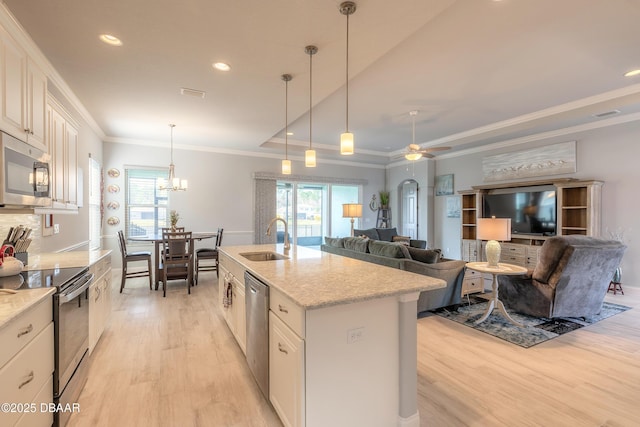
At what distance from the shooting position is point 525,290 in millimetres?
3641

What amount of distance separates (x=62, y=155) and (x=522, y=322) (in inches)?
220

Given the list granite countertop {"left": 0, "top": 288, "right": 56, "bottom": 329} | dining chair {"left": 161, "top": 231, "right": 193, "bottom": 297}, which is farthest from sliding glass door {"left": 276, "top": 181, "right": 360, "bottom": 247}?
granite countertop {"left": 0, "top": 288, "right": 56, "bottom": 329}

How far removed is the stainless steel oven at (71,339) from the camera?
182 cm

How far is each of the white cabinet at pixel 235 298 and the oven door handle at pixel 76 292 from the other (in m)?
1.13

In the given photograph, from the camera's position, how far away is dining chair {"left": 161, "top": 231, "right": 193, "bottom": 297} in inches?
185

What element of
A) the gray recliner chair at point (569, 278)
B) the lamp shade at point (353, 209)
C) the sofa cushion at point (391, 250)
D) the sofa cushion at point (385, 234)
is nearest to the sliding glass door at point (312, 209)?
the sofa cushion at point (385, 234)

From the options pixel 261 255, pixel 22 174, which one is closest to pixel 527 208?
pixel 261 255

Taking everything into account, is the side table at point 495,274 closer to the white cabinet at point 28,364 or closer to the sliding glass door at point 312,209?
the white cabinet at point 28,364

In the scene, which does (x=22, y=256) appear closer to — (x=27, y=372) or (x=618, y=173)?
(x=27, y=372)

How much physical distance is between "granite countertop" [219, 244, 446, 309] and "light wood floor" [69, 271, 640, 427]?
3.00 feet

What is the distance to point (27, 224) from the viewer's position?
2764mm

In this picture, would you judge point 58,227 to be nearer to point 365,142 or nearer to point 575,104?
point 365,142

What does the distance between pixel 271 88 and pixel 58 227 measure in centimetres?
297

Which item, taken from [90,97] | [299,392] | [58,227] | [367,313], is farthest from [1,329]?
[90,97]
